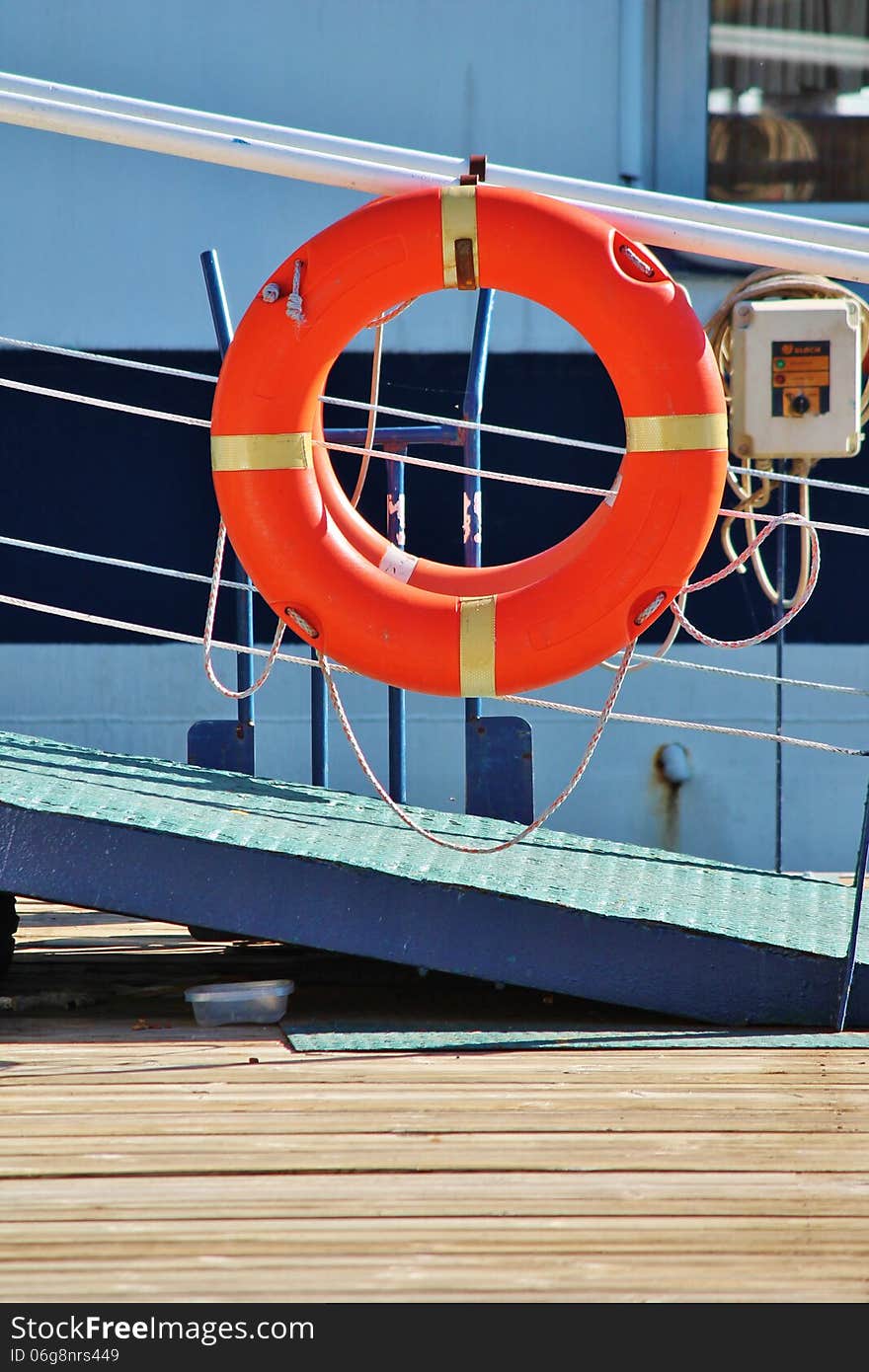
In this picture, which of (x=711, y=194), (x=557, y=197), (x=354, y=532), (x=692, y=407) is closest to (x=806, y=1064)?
(x=692, y=407)

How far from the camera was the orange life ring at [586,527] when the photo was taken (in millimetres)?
1745

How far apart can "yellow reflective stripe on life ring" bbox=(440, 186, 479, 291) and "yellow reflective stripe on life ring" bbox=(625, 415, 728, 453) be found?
0.27 m

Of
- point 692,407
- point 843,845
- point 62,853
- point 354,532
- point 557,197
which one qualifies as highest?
point 557,197

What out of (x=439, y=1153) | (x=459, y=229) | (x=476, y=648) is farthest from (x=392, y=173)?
(x=439, y=1153)

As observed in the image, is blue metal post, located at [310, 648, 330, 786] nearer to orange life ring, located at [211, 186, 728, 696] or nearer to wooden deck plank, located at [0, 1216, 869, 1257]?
orange life ring, located at [211, 186, 728, 696]

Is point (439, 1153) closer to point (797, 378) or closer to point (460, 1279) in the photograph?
point (460, 1279)

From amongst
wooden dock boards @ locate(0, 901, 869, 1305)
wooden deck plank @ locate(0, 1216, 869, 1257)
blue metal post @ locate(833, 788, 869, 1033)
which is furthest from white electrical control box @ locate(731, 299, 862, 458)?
wooden deck plank @ locate(0, 1216, 869, 1257)

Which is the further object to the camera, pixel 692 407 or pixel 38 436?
pixel 38 436

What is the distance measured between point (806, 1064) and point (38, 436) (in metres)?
2.52

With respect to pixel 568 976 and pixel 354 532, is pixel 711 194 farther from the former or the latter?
pixel 568 976

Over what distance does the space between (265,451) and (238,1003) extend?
2.49 feet

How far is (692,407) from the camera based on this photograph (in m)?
1.74

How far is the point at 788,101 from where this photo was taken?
12.0 feet
